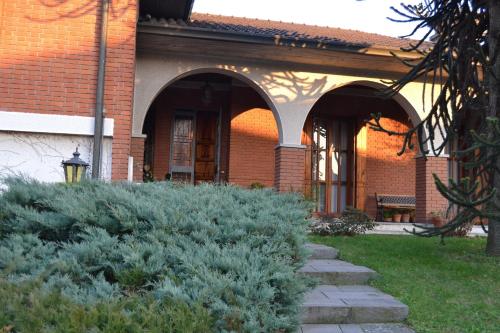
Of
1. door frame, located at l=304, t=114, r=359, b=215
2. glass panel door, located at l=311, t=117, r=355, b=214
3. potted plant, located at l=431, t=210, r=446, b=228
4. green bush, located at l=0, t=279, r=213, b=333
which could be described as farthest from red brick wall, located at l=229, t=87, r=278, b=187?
green bush, located at l=0, t=279, r=213, b=333

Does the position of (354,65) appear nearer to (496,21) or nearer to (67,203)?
(496,21)

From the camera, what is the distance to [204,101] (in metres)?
11.1

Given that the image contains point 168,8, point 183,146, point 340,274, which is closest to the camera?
point 340,274

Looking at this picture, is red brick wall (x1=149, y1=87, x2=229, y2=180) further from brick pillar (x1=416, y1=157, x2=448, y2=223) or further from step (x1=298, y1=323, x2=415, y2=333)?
step (x1=298, y1=323, x2=415, y2=333)

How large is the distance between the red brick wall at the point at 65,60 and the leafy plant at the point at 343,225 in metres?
3.54

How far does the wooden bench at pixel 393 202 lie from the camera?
1198 centimetres

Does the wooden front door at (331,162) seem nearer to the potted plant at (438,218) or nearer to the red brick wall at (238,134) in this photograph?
the red brick wall at (238,134)

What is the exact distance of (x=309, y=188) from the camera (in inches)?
467

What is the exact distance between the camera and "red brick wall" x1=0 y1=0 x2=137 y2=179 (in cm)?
714

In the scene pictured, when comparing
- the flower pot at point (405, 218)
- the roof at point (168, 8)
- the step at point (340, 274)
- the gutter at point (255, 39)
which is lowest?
the step at point (340, 274)

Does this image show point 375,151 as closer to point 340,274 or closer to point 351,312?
point 340,274

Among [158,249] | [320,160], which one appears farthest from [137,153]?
[158,249]

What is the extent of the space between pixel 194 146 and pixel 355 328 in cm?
814

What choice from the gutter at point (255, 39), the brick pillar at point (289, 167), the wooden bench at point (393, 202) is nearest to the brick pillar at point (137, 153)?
the gutter at point (255, 39)
